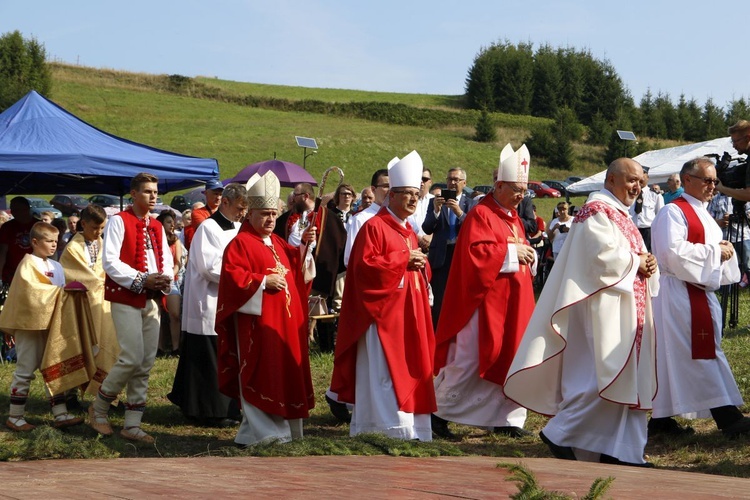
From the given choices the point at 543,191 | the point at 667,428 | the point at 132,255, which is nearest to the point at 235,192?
the point at 132,255

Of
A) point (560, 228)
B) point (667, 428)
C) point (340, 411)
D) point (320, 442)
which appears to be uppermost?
point (560, 228)

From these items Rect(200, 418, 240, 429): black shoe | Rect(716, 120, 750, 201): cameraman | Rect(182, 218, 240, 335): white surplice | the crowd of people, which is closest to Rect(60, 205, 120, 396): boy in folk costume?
the crowd of people

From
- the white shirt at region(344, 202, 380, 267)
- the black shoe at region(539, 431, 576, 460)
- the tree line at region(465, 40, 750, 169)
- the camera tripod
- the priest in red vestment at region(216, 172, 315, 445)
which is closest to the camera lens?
the black shoe at region(539, 431, 576, 460)

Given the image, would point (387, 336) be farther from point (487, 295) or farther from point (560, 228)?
point (560, 228)

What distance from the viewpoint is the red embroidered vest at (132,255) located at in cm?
721

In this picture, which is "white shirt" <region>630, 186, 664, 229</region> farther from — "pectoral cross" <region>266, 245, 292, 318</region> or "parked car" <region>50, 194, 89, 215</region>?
"parked car" <region>50, 194, 89, 215</region>

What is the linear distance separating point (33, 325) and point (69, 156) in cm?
354

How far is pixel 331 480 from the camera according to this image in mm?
3469

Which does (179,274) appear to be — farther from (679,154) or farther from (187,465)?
(679,154)

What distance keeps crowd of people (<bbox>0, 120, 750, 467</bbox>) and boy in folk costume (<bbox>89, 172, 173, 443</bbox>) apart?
0.01m

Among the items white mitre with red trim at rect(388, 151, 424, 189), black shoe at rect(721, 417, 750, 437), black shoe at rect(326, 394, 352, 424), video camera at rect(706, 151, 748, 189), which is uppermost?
video camera at rect(706, 151, 748, 189)

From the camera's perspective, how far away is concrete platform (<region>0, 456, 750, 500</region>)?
10.3 ft

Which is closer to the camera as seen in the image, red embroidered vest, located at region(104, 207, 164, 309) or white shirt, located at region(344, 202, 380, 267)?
red embroidered vest, located at region(104, 207, 164, 309)

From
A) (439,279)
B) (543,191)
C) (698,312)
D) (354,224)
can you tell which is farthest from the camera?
(543,191)
